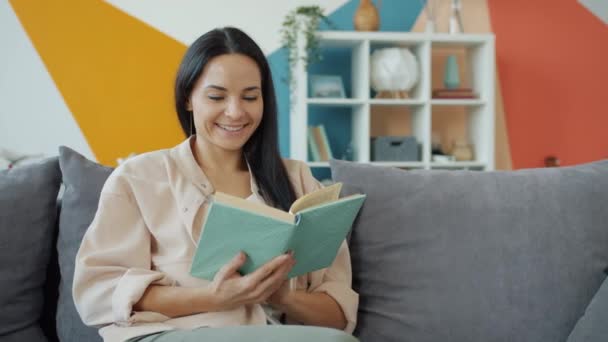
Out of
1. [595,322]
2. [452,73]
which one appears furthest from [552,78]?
[595,322]

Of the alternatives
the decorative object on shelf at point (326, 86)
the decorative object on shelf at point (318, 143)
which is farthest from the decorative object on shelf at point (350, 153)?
the decorative object on shelf at point (326, 86)

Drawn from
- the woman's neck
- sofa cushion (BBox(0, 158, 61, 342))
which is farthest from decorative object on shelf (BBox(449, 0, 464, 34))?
sofa cushion (BBox(0, 158, 61, 342))

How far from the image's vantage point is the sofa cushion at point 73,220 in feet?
4.68

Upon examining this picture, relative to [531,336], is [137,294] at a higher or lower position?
higher

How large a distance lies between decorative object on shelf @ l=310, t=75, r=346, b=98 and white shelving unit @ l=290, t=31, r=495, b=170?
0.07 metres

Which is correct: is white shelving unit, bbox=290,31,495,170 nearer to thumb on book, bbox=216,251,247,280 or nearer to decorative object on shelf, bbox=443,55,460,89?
decorative object on shelf, bbox=443,55,460,89

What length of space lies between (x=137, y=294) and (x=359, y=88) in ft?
7.11

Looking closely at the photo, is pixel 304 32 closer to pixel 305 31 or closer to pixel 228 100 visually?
pixel 305 31

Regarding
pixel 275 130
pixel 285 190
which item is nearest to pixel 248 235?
pixel 285 190

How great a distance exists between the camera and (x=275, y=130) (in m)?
1.58

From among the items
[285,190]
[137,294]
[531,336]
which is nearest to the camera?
[137,294]

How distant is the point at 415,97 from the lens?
10.5 feet

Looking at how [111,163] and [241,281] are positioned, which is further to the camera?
[111,163]

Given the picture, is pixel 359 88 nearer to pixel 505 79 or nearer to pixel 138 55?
pixel 505 79
